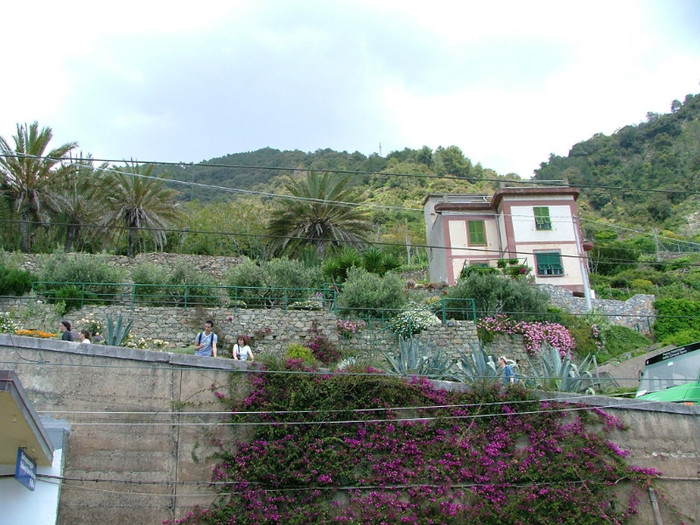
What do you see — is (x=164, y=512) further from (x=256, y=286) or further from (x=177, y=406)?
(x=256, y=286)

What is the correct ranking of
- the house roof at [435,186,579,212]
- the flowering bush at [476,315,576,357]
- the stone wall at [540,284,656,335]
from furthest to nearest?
1. the house roof at [435,186,579,212]
2. the stone wall at [540,284,656,335]
3. the flowering bush at [476,315,576,357]

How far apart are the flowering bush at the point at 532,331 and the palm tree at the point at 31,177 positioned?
18879 millimetres

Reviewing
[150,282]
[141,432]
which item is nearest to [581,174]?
[150,282]

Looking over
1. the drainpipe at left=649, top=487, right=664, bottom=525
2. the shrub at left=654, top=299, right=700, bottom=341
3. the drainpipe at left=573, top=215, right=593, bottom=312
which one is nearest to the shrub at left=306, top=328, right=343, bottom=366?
the drainpipe at left=649, top=487, right=664, bottom=525

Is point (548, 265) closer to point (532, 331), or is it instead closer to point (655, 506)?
point (532, 331)

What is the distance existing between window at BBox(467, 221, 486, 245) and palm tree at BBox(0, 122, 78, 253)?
18.7 m

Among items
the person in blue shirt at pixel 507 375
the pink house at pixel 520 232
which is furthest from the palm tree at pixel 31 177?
the person in blue shirt at pixel 507 375

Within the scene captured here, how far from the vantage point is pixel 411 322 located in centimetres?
2247

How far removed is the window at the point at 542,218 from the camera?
1357 inches

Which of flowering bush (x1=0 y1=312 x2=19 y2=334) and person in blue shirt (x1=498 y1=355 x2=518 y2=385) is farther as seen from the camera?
flowering bush (x1=0 y1=312 x2=19 y2=334)

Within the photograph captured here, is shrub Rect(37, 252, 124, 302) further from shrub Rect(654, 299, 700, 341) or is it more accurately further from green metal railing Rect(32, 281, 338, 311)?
shrub Rect(654, 299, 700, 341)

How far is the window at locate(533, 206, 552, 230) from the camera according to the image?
113ft

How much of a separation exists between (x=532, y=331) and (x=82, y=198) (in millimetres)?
20785

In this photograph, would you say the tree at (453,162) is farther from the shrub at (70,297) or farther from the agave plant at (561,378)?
the agave plant at (561,378)
